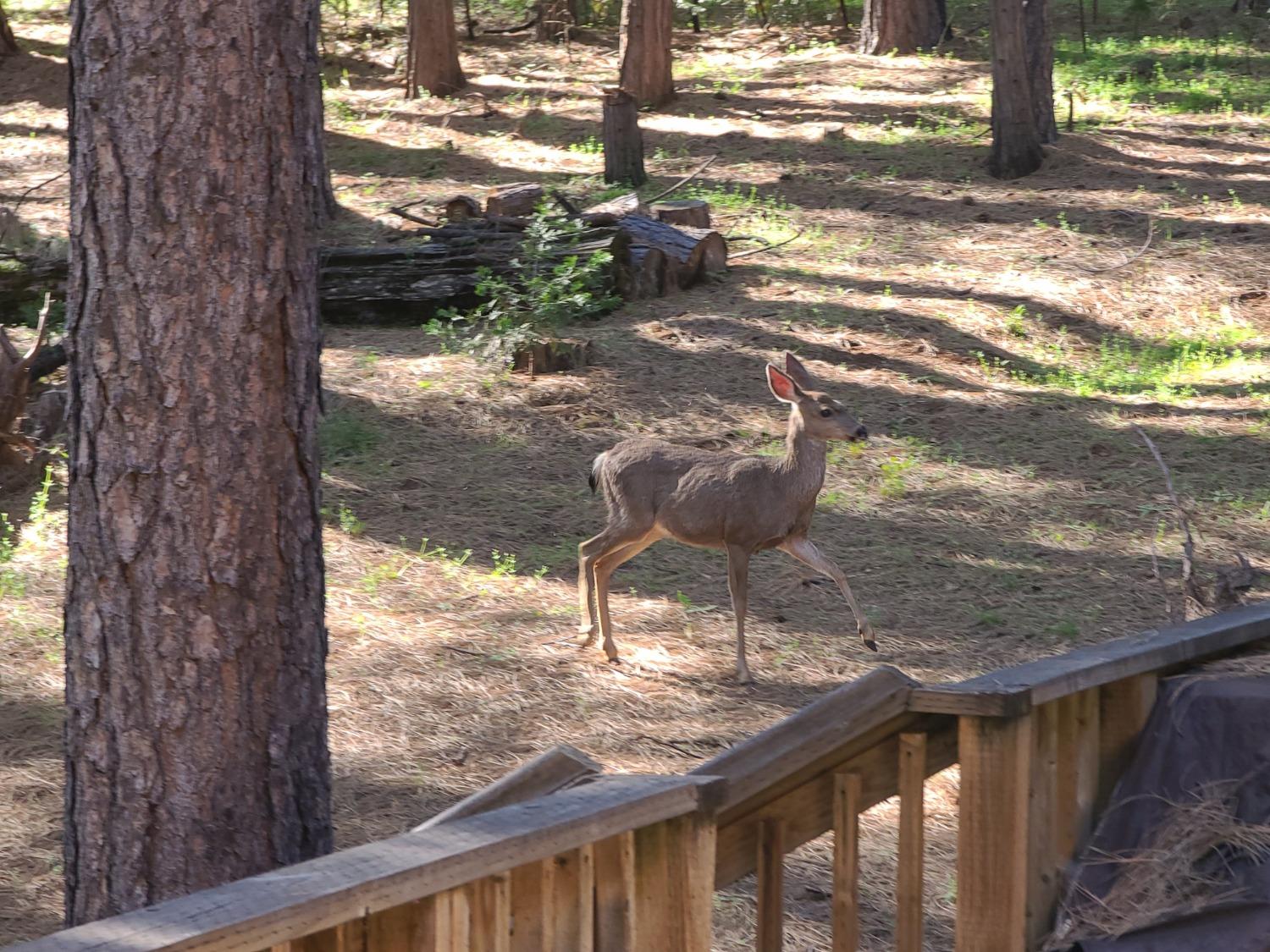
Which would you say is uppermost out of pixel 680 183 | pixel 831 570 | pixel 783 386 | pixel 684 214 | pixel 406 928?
pixel 680 183

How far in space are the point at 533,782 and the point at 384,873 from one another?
2.67 ft

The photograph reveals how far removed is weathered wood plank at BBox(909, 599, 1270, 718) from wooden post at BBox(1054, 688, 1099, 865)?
11 centimetres

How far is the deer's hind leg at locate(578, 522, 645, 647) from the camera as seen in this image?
8016 millimetres

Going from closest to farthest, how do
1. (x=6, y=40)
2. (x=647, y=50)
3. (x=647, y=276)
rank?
(x=647, y=276), (x=647, y=50), (x=6, y=40)

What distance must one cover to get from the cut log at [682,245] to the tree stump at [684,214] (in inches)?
11.5

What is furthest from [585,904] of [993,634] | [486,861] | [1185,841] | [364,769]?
[993,634]

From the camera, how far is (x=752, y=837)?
369 cm

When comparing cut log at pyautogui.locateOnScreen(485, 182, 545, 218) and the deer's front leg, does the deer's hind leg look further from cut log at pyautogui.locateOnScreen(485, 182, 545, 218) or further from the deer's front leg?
cut log at pyautogui.locateOnScreen(485, 182, 545, 218)

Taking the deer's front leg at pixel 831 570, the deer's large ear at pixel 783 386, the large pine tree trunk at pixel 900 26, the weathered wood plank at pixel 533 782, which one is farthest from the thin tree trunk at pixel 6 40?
the weathered wood plank at pixel 533 782

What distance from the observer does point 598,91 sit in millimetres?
21812

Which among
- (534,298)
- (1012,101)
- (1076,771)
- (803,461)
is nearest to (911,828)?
(1076,771)

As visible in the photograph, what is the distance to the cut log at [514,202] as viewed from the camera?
49.4 ft

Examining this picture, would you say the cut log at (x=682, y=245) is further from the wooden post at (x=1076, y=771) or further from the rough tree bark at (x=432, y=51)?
the wooden post at (x=1076, y=771)

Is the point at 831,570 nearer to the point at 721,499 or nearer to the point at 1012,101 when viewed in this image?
the point at 721,499
